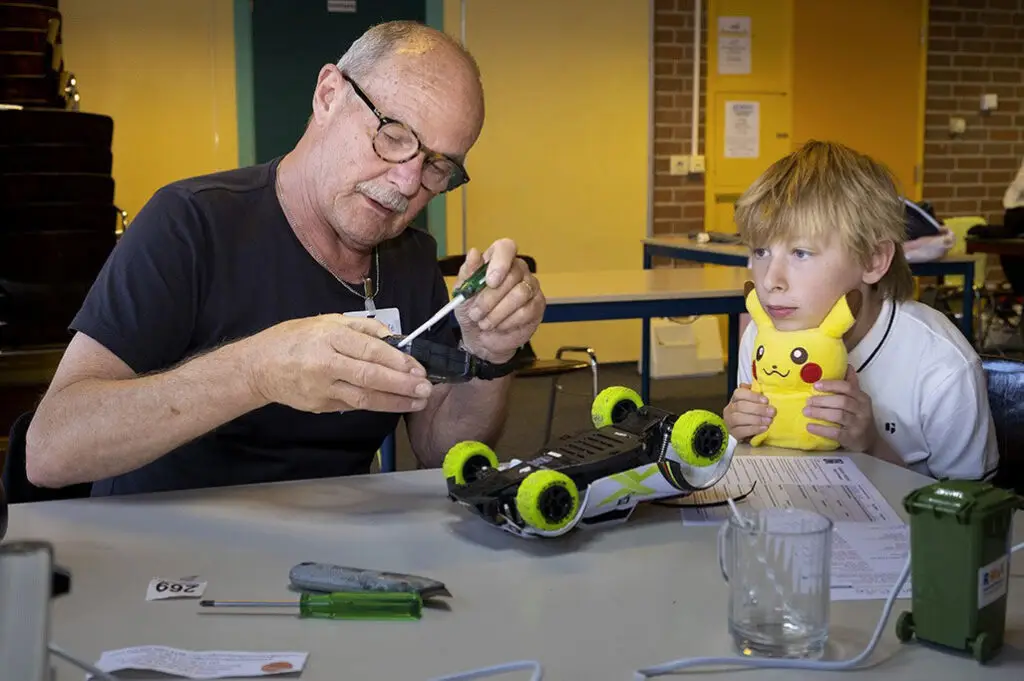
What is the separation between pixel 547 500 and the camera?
116 centimetres

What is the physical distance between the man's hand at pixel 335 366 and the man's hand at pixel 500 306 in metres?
0.24

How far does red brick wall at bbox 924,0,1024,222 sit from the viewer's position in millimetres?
7258

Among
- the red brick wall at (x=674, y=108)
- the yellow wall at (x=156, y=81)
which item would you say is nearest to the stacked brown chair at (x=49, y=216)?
the yellow wall at (x=156, y=81)

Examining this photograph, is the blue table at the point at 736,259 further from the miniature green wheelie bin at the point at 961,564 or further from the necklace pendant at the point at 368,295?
the miniature green wheelie bin at the point at 961,564

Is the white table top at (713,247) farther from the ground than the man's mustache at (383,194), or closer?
closer

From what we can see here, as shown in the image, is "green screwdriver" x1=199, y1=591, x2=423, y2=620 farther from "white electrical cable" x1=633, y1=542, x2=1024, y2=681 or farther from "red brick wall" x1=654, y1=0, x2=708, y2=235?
"red brick wall" x1=654, y1=0, x2=708, y2=235

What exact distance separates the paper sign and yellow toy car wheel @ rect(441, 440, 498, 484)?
399 mm

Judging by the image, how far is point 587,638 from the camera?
0.97 meters

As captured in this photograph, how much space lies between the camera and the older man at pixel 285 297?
53.1 inches

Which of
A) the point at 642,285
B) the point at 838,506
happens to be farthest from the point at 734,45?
the point at 838,506

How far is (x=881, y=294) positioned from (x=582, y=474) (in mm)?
877

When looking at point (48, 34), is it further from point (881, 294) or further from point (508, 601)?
point (508, 601)

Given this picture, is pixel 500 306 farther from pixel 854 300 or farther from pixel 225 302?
pixel 854 300

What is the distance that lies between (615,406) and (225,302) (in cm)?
63
